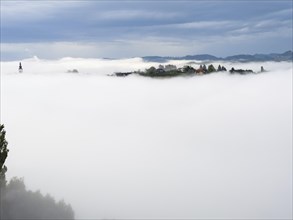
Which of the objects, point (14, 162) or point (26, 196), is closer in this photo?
point (26, 196)

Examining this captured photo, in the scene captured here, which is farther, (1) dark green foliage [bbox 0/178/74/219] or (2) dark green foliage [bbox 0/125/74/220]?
(1) dark green foliage [bbox 0/178/74/219]

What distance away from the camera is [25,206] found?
72.2 metres

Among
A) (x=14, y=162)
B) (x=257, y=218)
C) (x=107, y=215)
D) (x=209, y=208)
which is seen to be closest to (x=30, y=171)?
(x=14, y=162)

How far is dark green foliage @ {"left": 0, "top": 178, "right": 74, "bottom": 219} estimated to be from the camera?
70.1m

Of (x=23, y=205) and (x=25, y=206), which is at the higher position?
(x=23, y=205)

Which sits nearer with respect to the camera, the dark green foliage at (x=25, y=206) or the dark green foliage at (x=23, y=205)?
the dark green foliage at (x=23, y=205)

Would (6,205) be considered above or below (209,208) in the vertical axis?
above

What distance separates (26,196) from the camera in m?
72.9

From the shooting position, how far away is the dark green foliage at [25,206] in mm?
70125

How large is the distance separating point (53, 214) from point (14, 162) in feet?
391

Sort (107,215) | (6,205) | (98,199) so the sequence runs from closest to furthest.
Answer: (6,205), (107,215), (98,199)

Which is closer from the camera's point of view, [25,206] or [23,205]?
[23,205]

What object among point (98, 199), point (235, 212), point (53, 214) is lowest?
point (235, 212)

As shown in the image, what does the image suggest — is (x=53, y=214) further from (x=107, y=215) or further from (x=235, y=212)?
(x=235, y=212)
